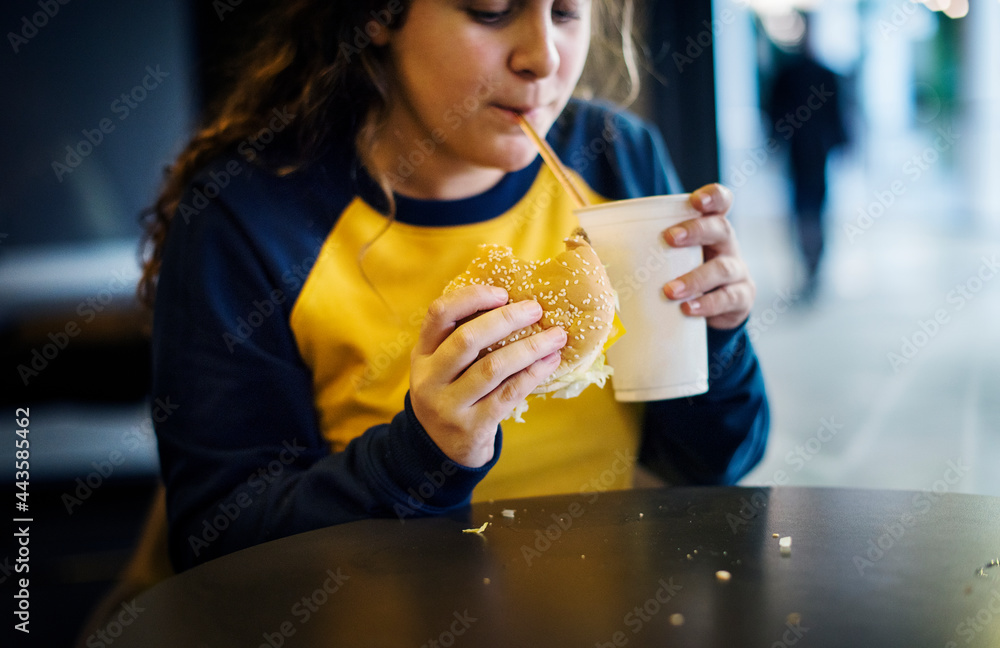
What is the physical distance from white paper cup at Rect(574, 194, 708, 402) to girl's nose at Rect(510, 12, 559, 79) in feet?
0.65

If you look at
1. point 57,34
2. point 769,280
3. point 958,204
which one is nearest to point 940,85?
point 958,204

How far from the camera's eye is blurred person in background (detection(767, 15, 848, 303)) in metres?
5.91

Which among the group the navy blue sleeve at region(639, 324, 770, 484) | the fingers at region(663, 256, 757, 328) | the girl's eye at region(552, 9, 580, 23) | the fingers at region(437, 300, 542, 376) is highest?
the girl's eye at region(552, 9, 580, 23)

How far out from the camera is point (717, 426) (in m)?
1.23

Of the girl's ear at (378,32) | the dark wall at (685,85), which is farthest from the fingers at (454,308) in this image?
the dark wall at (685,85)

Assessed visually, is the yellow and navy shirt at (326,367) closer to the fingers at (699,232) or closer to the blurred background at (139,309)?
the fingers at (699,232)

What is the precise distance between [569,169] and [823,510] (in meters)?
0.73

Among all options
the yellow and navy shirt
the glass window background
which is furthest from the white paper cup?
the glass window background

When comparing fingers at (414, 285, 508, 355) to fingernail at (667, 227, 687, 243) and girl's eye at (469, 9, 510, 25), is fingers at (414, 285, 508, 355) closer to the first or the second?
fingernail at (667, 227, 687, 243)

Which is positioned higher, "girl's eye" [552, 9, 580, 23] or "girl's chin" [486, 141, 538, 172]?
"girl's eye" [552, 9, 580, 23]

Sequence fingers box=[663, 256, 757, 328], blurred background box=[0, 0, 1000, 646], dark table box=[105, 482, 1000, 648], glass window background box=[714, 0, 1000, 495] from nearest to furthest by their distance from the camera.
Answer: dark table box=[105, 482, 1000, 648] → fingers box=[663, 256, 757, 328] → blurred background box=[0, 0, 1000, 646] → glass window background box=[714, 0, 1000, 495]

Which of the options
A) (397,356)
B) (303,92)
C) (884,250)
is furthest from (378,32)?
(884,250)

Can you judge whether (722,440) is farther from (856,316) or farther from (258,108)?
(856,316)

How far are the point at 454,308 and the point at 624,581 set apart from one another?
308 mm
